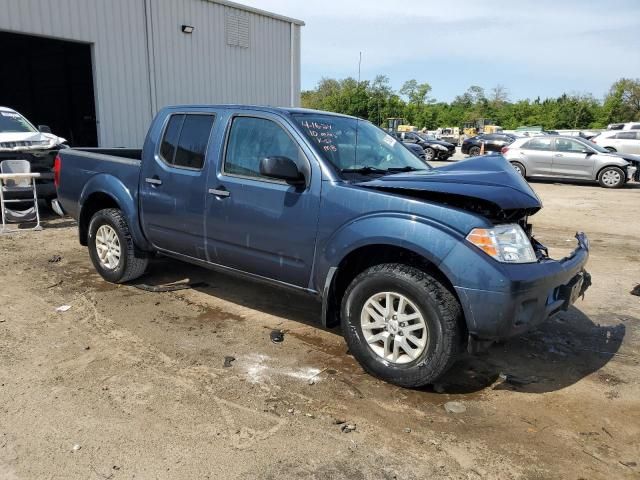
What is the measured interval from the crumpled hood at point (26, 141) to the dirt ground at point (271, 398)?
501 cm

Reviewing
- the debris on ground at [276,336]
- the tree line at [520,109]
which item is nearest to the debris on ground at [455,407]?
the debris on ground at [276,336]

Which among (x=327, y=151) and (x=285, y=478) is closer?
(x=285, y=478)

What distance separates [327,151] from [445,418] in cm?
201

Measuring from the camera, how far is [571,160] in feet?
52.6

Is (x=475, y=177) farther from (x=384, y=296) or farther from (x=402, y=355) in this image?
(x=402, y=355)

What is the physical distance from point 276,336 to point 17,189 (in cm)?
639

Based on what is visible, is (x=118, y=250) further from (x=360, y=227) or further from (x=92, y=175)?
(x=360, y=227)

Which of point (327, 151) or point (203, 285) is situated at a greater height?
point (327, 151)

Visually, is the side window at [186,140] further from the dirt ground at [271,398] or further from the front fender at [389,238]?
the front fender at [389,238]

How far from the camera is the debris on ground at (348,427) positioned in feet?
9.71

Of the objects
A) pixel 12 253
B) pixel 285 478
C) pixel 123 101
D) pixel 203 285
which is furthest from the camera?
pixel 123 101

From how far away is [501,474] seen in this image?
2604mm

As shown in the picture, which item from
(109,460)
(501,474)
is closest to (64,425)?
(109,460)

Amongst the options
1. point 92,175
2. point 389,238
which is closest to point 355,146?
point 389,238
